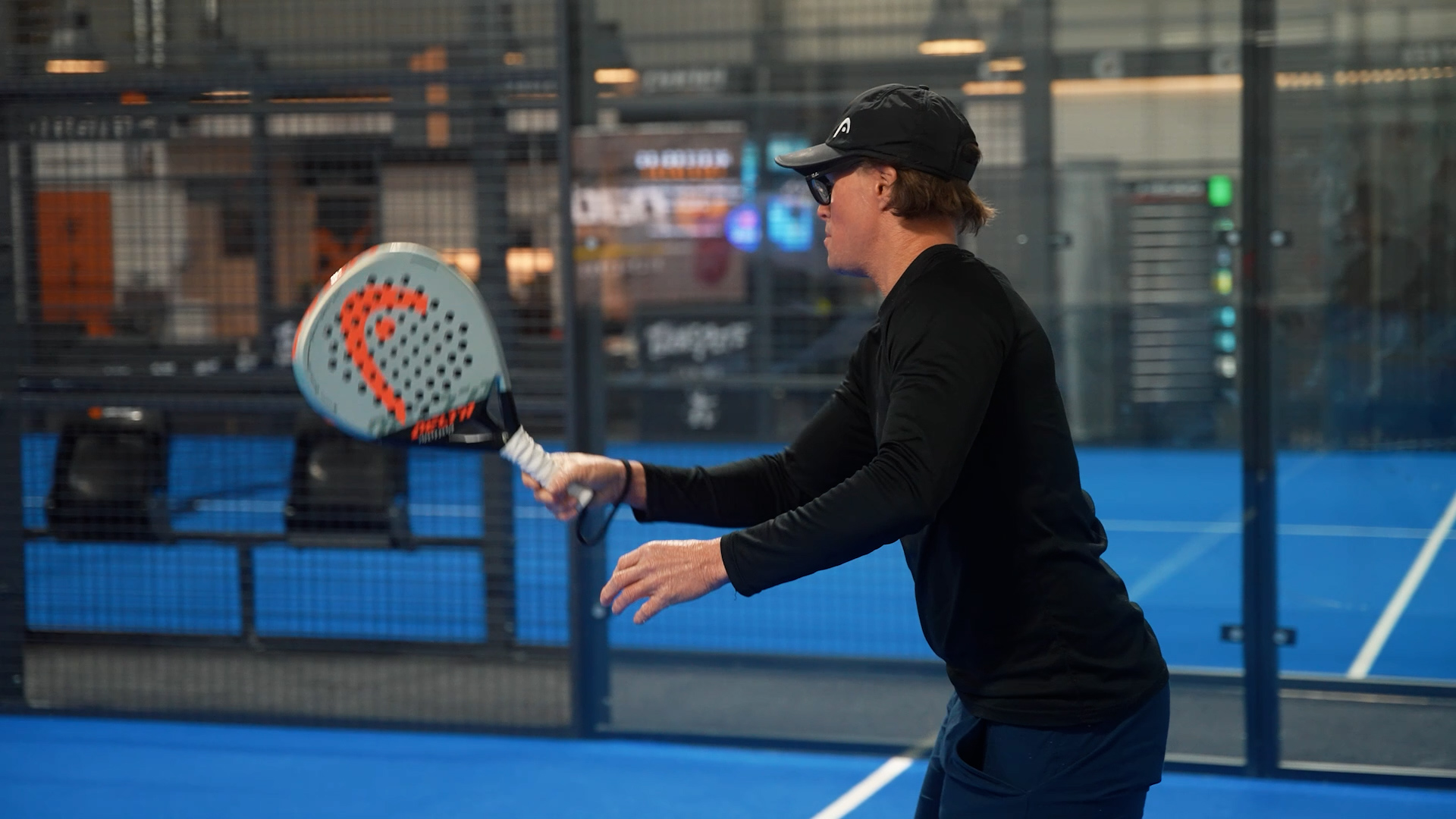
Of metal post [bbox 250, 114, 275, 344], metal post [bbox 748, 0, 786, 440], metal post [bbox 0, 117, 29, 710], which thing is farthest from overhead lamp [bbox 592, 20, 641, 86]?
metal post [bbox 0, 117, 29, 710]

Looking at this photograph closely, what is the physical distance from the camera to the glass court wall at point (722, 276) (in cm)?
493

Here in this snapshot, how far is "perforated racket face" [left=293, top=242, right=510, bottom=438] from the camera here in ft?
7.64

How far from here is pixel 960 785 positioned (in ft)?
7.33

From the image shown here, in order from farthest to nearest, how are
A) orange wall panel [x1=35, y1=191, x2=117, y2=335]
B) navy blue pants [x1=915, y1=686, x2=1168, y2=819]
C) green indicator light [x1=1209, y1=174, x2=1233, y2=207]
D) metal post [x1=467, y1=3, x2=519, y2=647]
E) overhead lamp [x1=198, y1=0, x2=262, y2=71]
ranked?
orange wall panel [x1=35, y1=191, x2=117, y2=335] → overhead lamp [x1=198, y1=0, x2=262, y2=71] → metal post [x1=467, y1=3, x2=519, y2=647] → green indicator light [x1=1209, y1=174, x2=1233, y2=207] → navy blue pants [x1=915, y1=686, x2=1168, y2=819]

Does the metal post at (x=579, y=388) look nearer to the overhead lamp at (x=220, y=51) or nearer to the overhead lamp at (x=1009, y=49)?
the overhead lamp at (x=220, y=51)

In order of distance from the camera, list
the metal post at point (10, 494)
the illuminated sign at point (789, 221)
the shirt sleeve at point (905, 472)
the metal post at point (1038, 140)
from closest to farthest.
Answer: the shirt sleeve at point (905, 472)
the metal post at point (1038, 140)
the metal post at point (10, 494)
the illuminated sign at point (789, 221)

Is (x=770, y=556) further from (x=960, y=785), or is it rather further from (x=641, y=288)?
(x=641, y=288)

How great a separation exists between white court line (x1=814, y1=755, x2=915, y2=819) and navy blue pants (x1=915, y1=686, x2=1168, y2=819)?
2417mm

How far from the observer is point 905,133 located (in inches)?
85.2

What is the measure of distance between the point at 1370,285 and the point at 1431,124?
0.55 m

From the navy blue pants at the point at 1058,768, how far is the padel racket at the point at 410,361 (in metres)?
0.74

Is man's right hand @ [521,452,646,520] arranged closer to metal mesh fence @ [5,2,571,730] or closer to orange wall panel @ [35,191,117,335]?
metal mesh fence @ [5,2,571,730]

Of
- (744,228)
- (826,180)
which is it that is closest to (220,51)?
(744,228)

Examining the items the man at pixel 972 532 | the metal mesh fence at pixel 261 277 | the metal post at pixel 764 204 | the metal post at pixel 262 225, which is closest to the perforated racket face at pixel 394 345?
the man at pixel 972 532
